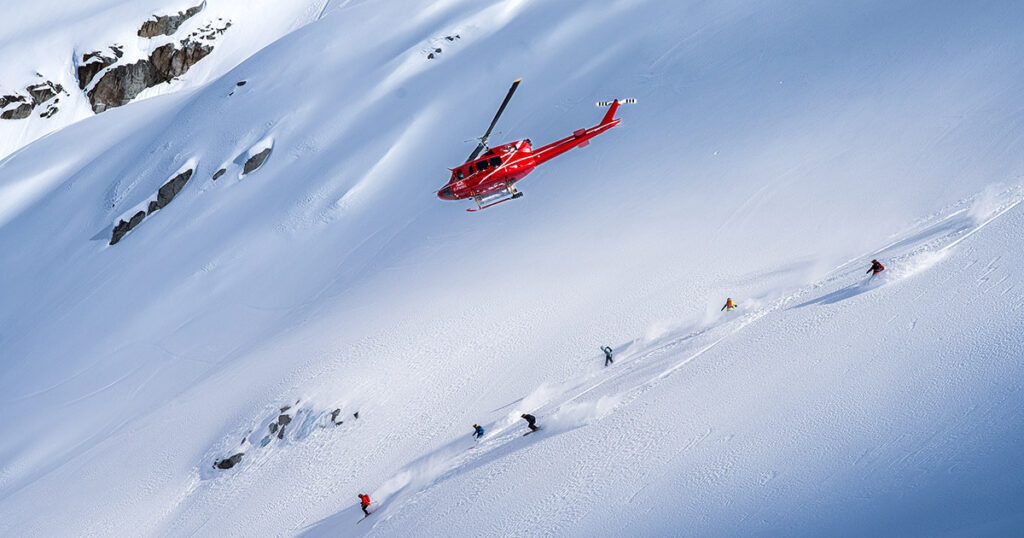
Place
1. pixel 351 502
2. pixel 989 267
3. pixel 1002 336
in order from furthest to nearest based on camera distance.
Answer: pixel 351 502 < pixel 989 267 < pixel 1002 336

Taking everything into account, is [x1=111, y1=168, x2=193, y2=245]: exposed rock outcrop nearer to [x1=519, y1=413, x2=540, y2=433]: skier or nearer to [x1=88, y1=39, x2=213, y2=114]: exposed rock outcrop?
[x1=88, y1=39, x2=213, y2=114]: exposed rock outcrop

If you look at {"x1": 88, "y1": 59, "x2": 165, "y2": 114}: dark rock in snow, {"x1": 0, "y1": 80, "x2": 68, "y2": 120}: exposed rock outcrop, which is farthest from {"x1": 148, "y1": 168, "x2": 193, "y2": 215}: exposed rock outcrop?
{"x1": 0, "y1": 80, "x2": 68, "y2": 120}: exposed rock outcrop

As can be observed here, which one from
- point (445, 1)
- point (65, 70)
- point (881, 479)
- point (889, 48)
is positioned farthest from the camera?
point (65, 70)

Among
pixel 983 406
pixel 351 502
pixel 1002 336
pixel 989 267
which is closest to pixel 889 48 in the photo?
pixel 989 267

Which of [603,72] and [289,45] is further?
[289,45]

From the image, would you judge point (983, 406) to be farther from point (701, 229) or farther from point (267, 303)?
point (267, 303)

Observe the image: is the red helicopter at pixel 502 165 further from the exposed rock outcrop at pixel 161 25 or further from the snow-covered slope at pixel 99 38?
the exposed rock outcrop at pixel 161 25

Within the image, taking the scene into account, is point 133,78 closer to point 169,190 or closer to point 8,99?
point 8,99

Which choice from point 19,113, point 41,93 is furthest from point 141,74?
point 19,113
